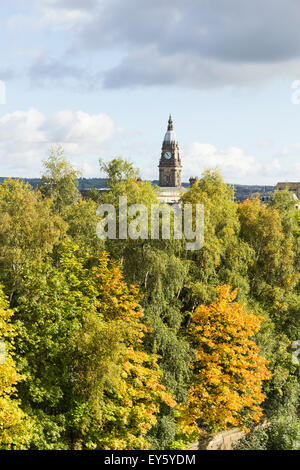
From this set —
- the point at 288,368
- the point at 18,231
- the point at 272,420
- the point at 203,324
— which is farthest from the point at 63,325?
the point at 288,368

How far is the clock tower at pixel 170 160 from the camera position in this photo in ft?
511

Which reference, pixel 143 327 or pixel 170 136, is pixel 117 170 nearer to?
pixel 143 327

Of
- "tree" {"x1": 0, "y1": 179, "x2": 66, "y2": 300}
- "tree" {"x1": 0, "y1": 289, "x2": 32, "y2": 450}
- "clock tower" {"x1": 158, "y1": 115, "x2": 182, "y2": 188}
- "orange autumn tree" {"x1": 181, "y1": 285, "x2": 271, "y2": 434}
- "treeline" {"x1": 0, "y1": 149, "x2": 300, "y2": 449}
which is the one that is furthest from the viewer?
"clock tower" {"x1": 158, "y1": 115, "x2": 182, "y2": 188}

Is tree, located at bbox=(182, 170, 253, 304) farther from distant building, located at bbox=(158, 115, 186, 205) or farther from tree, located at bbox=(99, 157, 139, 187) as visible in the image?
distant building, located at bbox=(158, 115, 186, 205)

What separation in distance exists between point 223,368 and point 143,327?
757cm

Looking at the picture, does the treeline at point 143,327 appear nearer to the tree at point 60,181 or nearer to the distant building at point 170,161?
the tree at point 60,181

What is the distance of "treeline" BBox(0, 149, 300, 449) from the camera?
956 inches

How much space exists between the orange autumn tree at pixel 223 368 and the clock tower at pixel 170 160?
12378 cm

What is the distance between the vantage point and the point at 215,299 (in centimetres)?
3522

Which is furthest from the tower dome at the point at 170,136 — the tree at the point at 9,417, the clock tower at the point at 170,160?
the tree at the point at 9,417

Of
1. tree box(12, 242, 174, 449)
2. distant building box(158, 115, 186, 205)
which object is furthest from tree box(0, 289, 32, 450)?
distant building box(158, 115, 186, 205)

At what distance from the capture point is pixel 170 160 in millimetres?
156000

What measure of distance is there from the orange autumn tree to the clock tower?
124 m

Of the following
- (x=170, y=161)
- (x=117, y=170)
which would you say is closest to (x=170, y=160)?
(x=170, y=161)
